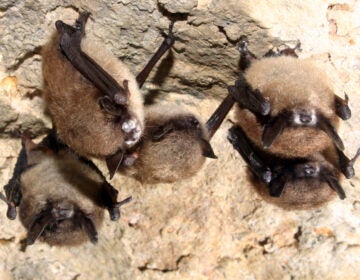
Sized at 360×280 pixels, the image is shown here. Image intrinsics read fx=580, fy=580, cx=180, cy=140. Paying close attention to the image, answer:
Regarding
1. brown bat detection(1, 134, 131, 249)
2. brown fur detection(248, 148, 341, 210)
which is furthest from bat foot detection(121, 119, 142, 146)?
brown fur detection(248, 148, 341, 210)

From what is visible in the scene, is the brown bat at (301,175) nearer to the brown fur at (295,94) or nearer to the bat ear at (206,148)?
the brown fur at (295,94)

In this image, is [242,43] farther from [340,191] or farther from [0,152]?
[0,152]

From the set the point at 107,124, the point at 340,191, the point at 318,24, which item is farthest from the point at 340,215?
the point at 107,124

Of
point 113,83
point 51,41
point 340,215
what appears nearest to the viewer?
point 113,83

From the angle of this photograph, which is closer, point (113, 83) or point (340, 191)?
point (113, 83)

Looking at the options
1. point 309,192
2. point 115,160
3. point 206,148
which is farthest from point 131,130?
point 309,192

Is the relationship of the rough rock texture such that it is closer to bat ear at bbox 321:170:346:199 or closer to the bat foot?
bat ear at bbox 321:170:346:199

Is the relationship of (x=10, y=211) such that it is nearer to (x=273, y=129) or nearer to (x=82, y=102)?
(x=82, y=102)
